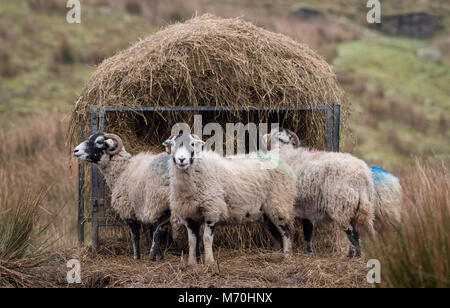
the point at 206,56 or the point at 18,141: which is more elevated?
the point at 206,56

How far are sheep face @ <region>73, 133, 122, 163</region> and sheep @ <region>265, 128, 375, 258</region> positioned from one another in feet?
8.87

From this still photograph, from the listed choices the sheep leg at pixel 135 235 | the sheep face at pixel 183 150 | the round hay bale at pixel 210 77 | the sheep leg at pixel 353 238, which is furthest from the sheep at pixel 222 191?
the round hay bale at pixel 210 77

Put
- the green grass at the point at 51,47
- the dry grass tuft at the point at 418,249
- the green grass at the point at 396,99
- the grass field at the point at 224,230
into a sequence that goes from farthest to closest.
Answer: the green grass at the point at 51,47, the green grass at the point at 396,99, the grass field at the point at 224,230, the dry grass tuft at the point at 418,249

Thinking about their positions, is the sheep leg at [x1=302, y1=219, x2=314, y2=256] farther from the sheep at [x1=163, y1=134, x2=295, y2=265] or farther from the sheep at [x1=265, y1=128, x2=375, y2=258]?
the sheep at [x1=163, y1=134, x2=295, y2=265]

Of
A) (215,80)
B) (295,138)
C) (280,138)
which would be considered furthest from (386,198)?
(215,80)

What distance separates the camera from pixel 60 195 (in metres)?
14.5

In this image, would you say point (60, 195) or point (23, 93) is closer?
point (60, 195)

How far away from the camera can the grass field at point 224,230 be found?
692 cm

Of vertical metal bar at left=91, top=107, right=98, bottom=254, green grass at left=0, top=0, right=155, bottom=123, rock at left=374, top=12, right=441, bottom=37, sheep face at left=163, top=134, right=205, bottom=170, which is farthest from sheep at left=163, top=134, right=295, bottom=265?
rock at left=374, top=12, right=441, bottom=37

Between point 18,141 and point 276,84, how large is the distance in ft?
30.9

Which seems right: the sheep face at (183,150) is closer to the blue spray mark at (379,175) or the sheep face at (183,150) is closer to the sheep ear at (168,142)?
the sheep ear at (168,142)
